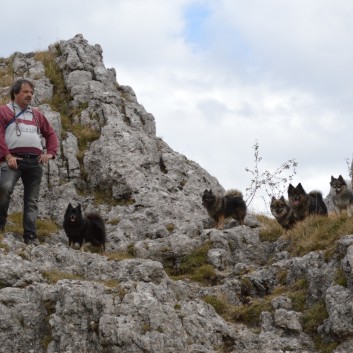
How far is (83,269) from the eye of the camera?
1227 centimetres

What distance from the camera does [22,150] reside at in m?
13.2

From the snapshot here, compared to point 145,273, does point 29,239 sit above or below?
above

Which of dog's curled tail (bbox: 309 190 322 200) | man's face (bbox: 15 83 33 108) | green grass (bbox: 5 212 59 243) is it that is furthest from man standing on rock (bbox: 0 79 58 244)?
dog's curled tail (bbox: 309 190 322 200)

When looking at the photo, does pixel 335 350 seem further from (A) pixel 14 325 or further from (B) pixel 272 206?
(B) pixel 272 206

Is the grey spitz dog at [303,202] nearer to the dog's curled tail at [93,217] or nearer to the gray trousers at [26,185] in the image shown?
the dog's curled tail at [93,217]

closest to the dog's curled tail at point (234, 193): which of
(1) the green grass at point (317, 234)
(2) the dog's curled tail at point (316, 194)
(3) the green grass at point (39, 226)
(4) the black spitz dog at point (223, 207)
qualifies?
(4) the black spitz dog at point (223, 207)

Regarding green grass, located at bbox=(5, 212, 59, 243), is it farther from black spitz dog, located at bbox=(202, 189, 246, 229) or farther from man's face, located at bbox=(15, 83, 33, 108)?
black spitz dog, located at bbox=(202, 189, 246, 229)

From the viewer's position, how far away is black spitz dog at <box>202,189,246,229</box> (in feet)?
57.3

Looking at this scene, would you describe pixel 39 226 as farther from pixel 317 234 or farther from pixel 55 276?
pixel 317 234

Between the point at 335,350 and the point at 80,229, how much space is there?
7494 mm

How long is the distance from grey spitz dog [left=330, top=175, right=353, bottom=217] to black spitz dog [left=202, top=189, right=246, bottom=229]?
2635 millimetres

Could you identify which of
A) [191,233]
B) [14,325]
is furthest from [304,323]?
[191,233]

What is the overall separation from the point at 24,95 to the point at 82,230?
3722 mm

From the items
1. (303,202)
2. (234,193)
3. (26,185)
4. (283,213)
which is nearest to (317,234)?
(283,213)
